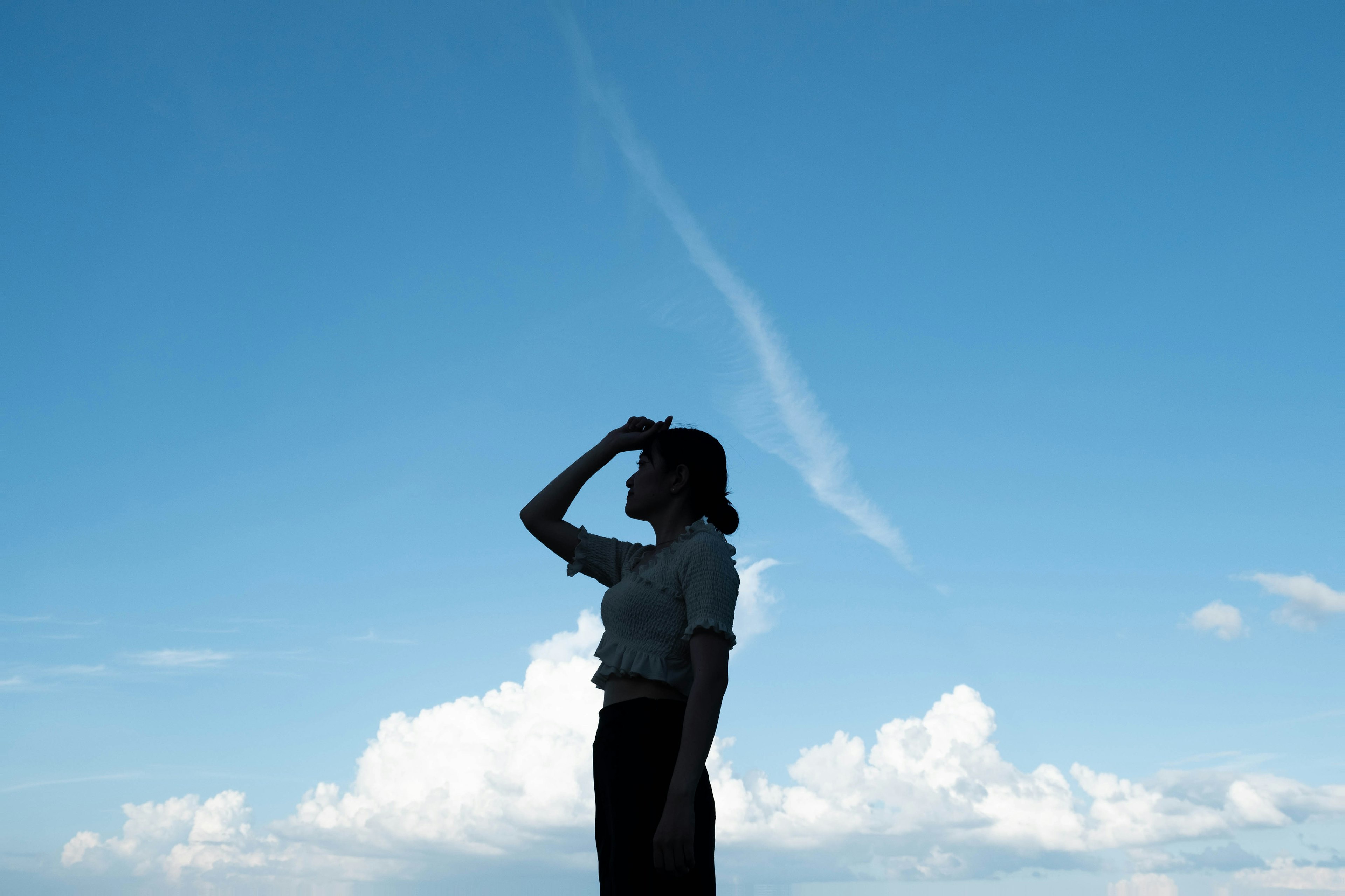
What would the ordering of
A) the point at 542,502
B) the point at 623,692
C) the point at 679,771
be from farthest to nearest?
the point at 542,502 < the point at 623,692 < the point at 679,771

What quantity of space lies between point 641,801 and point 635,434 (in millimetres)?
1632

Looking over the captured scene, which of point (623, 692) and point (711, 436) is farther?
point (711, 436)

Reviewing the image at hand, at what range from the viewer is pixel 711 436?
4855mm

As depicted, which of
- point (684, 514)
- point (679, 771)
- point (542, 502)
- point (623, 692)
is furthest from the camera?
point (542, 502)

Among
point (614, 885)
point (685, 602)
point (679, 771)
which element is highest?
point (685, 602)

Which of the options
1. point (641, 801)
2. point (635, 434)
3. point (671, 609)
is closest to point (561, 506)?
point (635, 434)

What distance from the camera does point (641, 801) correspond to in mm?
4207

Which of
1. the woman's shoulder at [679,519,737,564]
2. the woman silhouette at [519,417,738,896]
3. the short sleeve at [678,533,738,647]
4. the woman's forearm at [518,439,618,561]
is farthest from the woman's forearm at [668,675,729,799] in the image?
the woman's forearm at [518,439,618,561]

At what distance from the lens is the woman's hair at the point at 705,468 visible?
475 cm

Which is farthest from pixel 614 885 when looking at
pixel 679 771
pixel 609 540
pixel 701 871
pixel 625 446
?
pixel 625 446

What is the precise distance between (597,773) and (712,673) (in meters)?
0.70

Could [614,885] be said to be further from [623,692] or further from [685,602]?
[685,602]

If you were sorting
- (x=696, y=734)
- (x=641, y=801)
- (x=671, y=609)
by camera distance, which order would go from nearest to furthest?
(x=696, y=734) < (x=641, y=801) < (x=671, y=609)

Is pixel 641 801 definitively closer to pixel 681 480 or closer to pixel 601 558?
pixel 601 558
